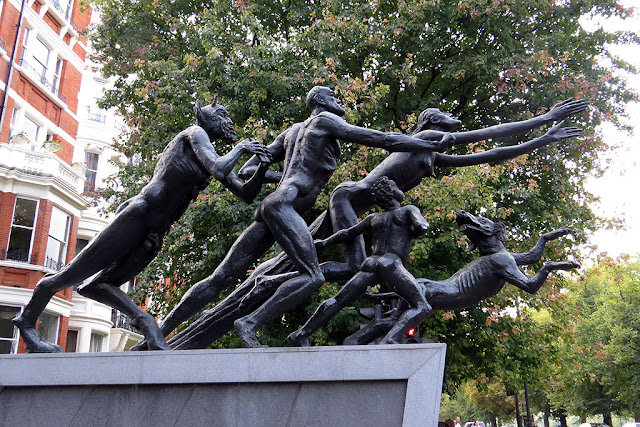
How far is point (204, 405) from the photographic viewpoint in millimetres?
5426

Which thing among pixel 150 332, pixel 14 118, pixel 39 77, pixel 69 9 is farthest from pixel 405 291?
pixel 69 9

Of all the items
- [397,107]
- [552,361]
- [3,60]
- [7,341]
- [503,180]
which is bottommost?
[7,341]

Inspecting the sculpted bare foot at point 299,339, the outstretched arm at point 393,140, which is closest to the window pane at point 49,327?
the sculpted bare foot at point 299,339

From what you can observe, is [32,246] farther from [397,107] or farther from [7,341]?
[397,107]

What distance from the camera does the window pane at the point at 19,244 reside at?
22.8 meters

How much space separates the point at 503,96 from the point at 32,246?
680 inches

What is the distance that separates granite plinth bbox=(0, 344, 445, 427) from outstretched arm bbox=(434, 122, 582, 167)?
2.58 m

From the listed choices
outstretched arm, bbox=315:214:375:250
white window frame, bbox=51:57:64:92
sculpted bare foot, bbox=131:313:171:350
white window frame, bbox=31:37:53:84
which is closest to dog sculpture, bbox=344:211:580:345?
outstretched arm, bbox=315:214:375:250

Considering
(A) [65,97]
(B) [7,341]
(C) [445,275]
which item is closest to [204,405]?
(C) [445,275]

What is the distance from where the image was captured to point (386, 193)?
21.5 ft

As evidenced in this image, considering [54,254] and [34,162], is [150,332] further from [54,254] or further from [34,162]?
[54,254]

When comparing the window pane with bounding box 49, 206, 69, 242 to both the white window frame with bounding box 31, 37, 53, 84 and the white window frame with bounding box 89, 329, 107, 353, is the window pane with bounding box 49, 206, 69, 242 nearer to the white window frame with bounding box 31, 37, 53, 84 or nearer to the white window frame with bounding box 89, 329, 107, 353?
the white window frame with bounding box 89, 329, 107, 353

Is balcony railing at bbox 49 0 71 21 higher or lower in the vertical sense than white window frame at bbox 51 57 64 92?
higher

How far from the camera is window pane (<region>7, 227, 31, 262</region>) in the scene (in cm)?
2284
